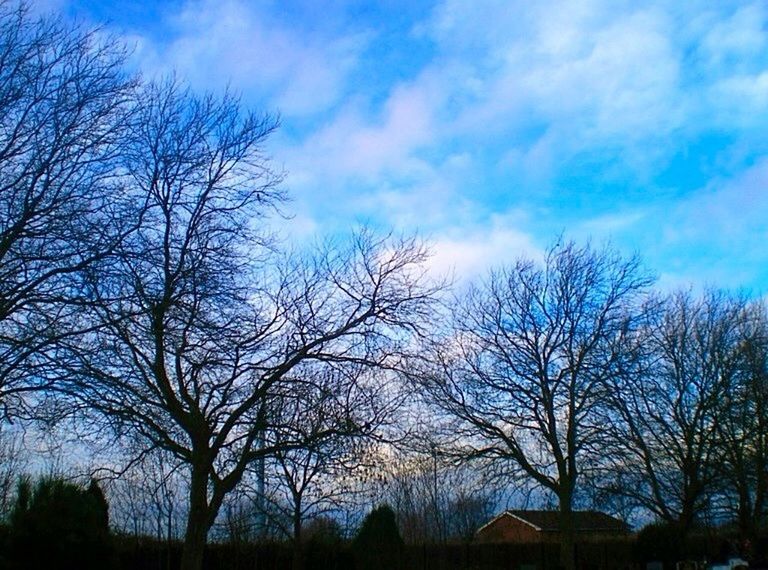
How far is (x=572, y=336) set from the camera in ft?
92.9

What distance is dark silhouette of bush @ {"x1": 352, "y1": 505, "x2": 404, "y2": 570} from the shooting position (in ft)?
90.5

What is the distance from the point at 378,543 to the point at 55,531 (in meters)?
13.1

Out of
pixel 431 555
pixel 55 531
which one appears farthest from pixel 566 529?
pixel 55 531

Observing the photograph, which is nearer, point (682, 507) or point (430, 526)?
point (682, 507)

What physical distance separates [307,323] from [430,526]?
90.4 ft

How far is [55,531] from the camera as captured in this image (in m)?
17.1

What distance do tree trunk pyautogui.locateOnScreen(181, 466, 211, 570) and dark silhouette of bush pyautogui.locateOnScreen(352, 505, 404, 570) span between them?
31.1ft

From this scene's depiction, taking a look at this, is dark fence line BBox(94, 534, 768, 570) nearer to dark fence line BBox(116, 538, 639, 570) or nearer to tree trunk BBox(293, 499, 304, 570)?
dark fence line BBox(116, 538, 639, 570)

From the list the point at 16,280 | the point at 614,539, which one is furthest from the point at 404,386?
the point at 614,539

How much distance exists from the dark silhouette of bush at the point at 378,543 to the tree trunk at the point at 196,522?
9.49 meters

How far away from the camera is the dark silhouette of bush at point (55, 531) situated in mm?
16844

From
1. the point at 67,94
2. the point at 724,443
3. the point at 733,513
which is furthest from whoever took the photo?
the point at 733,513

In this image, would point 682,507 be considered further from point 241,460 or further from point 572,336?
point 241,460

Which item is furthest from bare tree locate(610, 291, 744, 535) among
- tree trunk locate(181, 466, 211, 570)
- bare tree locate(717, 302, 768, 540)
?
tree trunk locate(181, 466, 211, 570)
